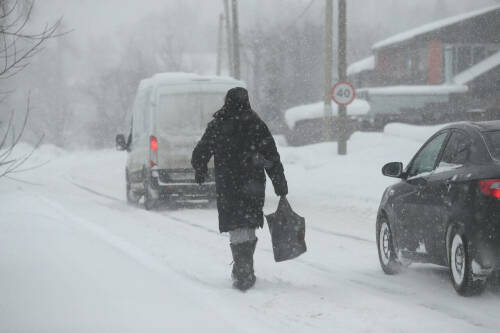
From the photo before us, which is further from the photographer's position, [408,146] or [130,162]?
[408,146]

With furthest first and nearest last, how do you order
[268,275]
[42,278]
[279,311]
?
[268,275] → [42,278] → [279,311]

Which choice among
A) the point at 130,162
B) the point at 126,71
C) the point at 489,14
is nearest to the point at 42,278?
the point at 130,162

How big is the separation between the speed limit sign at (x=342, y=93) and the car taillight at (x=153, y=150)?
6413mm

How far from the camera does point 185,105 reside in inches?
599

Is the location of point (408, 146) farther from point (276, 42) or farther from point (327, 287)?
point (276, 42)

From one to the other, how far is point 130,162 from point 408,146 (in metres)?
8.67

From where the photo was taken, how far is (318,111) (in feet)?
137

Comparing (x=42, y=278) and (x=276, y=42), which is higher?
(x=276, y=42)

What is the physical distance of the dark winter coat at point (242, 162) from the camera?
668cm

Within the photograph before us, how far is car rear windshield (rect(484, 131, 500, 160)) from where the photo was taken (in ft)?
20.2

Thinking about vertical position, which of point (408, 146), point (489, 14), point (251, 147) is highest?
point (489, 14)

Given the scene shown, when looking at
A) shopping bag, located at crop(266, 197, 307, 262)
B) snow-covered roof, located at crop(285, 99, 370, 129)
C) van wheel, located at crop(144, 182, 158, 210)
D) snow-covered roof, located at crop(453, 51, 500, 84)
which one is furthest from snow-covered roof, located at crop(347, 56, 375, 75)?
shopping bag, located at crop(266, 197, 307, 262)

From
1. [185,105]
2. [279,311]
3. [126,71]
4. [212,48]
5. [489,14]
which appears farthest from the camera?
[212,48]

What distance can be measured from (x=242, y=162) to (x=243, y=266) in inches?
34.8
